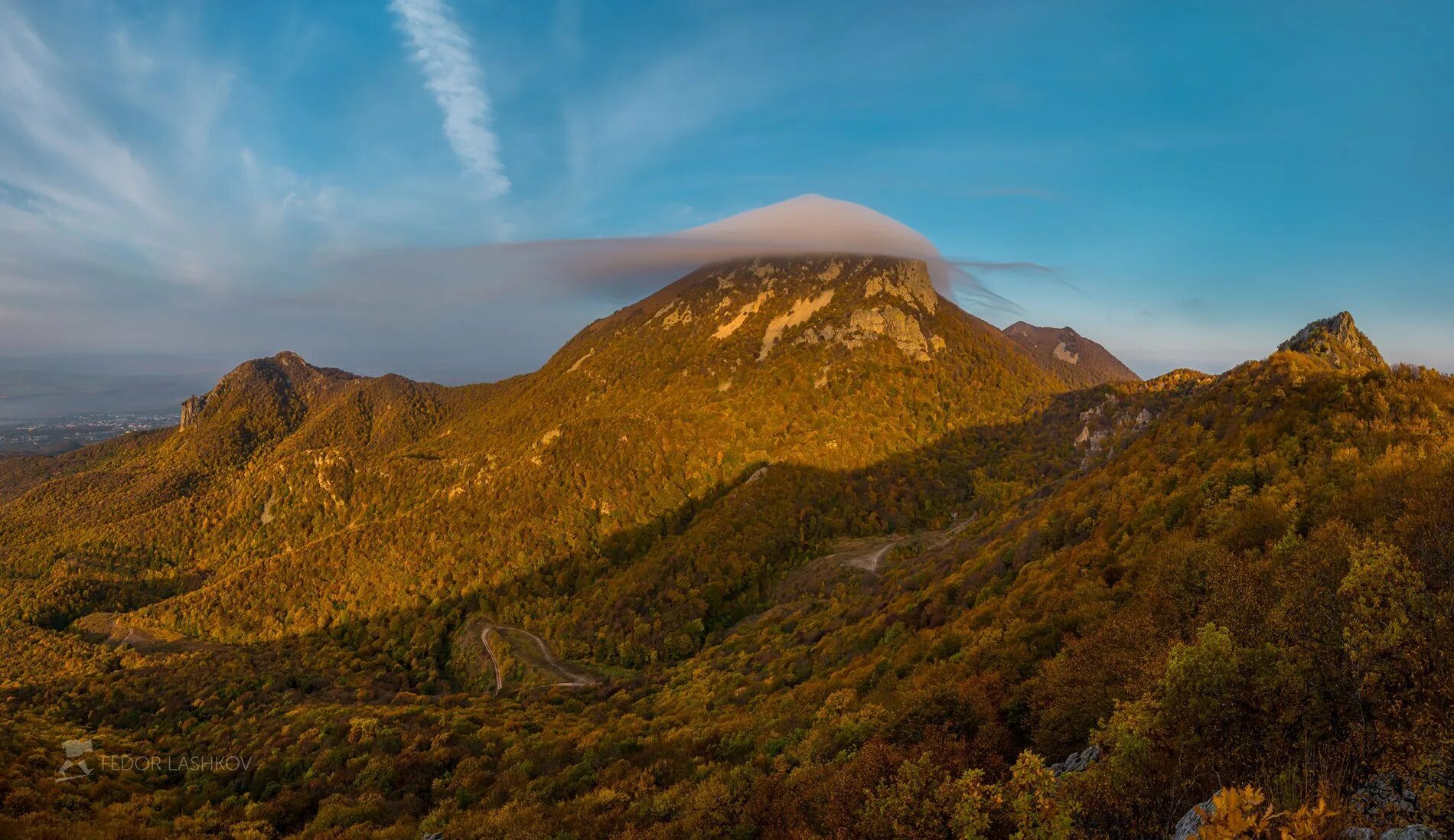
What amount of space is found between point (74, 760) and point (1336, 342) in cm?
12688

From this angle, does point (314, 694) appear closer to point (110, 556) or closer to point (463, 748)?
point (463, 748)

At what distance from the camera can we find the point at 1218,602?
44.2ft

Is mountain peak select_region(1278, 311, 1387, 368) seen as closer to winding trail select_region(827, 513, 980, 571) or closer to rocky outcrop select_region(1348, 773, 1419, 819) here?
winding trail select_region(827, 513, 980, 571)

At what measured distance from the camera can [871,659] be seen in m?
33.8

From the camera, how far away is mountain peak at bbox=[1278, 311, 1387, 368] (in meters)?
49.9

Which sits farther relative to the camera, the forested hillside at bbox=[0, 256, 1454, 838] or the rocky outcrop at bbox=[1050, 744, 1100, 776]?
the rocky outcrop at bbox=[1050, 744, 1100, 776]

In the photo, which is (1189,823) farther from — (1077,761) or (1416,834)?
(1077,761)

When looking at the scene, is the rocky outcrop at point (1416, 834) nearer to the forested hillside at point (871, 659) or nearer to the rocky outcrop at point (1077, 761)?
the forested hillside at point (871, 659)

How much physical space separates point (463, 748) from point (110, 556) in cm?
23493

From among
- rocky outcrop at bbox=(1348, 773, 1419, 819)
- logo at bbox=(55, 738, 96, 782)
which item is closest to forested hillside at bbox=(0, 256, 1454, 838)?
rocky outcrop at bbox=(1348, 773, 1419, 819)

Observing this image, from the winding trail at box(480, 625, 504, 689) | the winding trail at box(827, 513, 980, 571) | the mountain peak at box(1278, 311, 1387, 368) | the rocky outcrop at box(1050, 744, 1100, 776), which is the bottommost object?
the winding trail at box(480, 625, 504, 689)

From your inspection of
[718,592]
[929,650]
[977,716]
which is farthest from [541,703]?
[977,716]

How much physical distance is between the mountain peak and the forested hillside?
548mm

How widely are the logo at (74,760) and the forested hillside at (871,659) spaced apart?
104 centimetres
